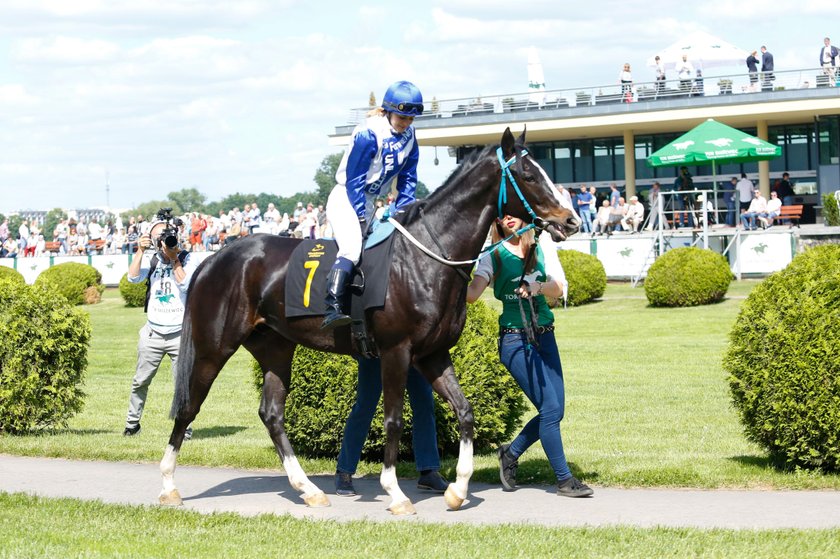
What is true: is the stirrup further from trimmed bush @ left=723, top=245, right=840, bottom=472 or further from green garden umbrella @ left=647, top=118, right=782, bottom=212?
green garden umbrella @ left=647, top=118, right=782, bottom=212

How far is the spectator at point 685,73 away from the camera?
135ft

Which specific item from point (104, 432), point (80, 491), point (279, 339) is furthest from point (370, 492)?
point (104, 432)

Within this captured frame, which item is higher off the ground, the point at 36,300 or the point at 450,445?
the point at 36,300

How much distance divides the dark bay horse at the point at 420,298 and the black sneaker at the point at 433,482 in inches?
26.4

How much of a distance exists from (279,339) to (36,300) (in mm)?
3960

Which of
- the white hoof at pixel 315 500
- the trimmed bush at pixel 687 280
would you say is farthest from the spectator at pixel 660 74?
the white hoof at pixel 315 500

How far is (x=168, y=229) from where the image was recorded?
1092 cm

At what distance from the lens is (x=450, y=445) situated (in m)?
9.44

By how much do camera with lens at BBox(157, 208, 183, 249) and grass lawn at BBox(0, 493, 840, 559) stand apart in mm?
4068

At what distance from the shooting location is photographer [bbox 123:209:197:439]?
36.2 feet

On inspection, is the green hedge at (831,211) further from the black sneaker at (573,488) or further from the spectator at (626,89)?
the black sneaker at (573,488)

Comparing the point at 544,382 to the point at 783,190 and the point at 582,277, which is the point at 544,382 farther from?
the point at 783,190

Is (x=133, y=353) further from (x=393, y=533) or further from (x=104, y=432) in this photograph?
(x=393, y=533)

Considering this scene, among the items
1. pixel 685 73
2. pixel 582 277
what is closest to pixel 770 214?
pixel 582 277
